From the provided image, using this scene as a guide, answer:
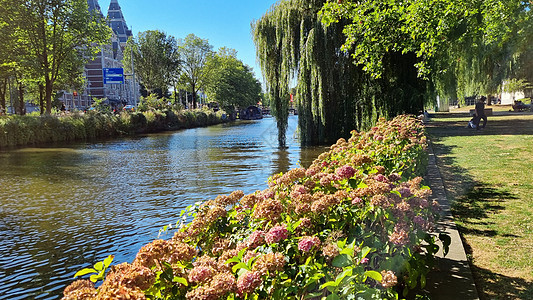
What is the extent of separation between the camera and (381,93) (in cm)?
1514

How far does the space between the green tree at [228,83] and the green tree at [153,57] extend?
715 cm

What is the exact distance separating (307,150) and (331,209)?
13730 mm

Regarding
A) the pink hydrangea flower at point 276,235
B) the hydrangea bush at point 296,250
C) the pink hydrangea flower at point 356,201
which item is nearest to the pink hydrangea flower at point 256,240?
the hydrangea bush at point 296,250

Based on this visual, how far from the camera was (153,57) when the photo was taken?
69.1 m

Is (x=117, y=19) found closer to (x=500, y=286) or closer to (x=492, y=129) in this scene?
(x=492, y=129)

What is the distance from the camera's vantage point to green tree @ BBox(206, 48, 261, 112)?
243ft

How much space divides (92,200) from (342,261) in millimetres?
9064

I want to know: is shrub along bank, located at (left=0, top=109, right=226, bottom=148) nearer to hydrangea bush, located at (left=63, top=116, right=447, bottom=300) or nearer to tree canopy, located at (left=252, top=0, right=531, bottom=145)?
tree canopy, located at (left=252, top=0, right=531, bottom=145)

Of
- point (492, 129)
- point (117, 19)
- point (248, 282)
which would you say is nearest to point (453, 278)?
point (248, 282)

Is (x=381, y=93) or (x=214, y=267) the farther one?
(x=381, y=93)

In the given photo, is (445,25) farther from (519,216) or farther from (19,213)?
(19,213)

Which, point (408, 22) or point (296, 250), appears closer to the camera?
point (296, 250)

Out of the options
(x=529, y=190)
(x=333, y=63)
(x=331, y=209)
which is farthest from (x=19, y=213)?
(x=333, y=63)

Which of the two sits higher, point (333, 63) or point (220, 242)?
point (333, 63)
